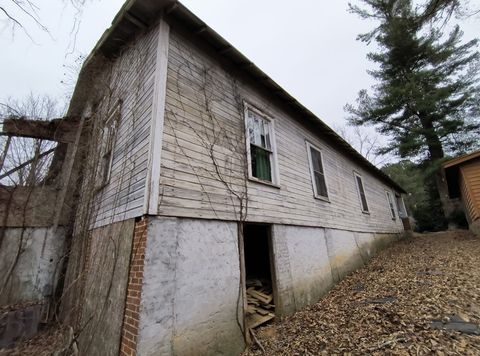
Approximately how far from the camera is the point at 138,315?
117 inches

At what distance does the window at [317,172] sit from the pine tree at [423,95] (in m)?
11.7

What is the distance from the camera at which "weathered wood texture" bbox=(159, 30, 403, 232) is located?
397 centimetres

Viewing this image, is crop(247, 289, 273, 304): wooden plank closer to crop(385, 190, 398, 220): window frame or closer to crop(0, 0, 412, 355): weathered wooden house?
crop(0, 0, 412, 355): weathered wooden house

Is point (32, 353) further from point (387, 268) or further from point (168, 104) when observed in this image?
point (387, 268)

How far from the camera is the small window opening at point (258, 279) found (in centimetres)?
484

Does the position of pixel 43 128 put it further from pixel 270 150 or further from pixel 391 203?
pixel 391 203

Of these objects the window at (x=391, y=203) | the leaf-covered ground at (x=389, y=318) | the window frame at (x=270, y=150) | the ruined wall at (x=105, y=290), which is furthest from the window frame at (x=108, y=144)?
the window at (x=391, y=203)

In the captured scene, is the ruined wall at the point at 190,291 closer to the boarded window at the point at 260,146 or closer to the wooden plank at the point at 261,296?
the wooden plank at the point at 261,296

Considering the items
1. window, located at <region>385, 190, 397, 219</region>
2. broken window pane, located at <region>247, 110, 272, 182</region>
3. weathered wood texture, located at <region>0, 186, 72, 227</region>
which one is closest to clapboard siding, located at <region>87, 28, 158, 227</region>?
weathered wood texture, located at <region>0, 186, 72, 227</region>

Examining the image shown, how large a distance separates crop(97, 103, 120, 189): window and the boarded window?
122 inches

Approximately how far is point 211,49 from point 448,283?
7.50m

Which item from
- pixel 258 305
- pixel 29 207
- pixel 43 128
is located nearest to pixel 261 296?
pixel 258 305

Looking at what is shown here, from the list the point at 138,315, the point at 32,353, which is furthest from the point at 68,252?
the point at 138,315

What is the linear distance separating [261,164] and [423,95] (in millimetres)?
16501
